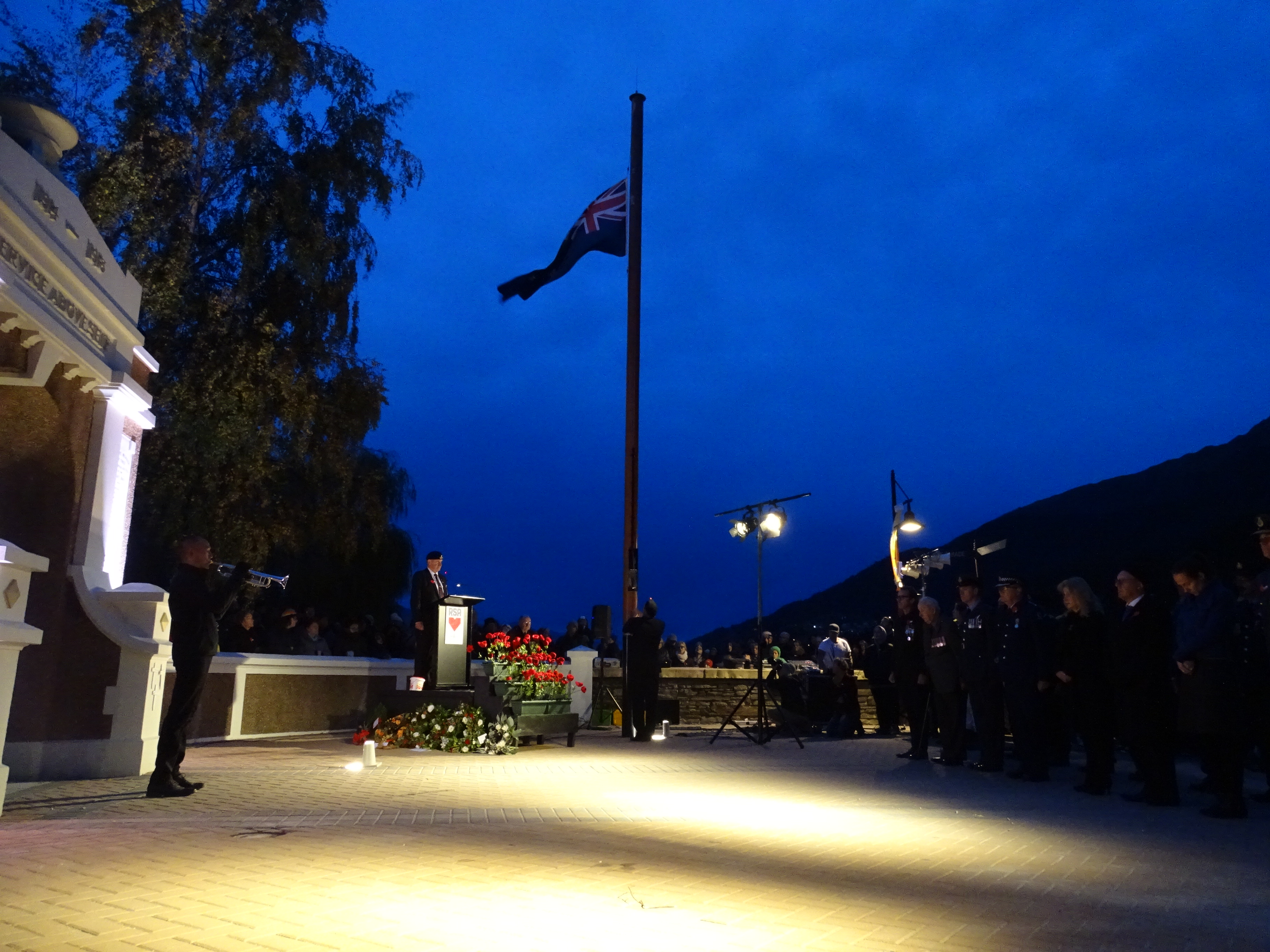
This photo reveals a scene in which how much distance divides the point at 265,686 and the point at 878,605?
48876 mm

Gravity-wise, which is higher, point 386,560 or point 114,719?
point 386,560

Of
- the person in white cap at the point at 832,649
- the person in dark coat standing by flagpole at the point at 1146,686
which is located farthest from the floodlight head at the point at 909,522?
the person in dark coat standing by flagpole at the point at 1146,686

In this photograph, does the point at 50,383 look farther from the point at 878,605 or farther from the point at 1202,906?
the point at 878,605

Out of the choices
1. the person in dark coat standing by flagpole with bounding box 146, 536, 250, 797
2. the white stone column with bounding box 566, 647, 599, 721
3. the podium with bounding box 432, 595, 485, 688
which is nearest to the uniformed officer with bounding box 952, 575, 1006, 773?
the podium with bounding box 432, 595, 485, 688

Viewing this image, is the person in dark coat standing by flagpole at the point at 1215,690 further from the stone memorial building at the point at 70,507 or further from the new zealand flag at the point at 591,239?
the new zealand flag at the point at 591,239

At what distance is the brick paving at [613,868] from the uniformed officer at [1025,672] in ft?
2.08

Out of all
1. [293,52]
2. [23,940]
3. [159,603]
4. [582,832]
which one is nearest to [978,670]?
[582,832]

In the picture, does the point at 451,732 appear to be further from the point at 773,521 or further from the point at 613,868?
the point at 613,868

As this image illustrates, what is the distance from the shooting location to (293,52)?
20.0m

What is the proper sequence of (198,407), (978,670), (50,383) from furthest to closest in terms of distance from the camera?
(198,407) → (978,670) → (50,383)

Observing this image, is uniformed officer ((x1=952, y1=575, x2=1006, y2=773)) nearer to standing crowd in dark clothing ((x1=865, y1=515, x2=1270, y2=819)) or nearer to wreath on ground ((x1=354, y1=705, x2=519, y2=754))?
standing crowd in dark clothing ((x1=865, y1=515, x2=1270, y2=819))

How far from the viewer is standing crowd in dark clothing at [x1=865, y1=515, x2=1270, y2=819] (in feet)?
26.7

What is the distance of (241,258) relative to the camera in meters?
20.0

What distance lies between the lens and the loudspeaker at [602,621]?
60.3 feet
